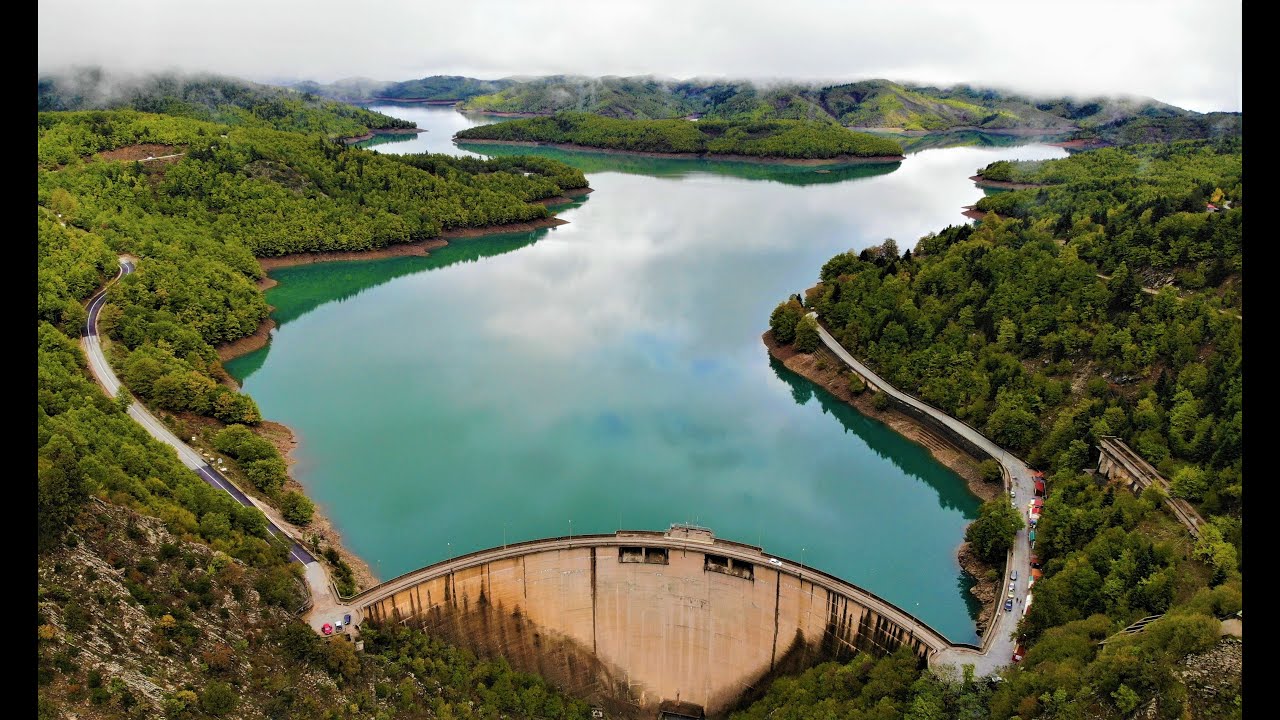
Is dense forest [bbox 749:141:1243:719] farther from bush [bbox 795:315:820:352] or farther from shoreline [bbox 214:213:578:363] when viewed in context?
shoreline [bbox 214:213:578:363]

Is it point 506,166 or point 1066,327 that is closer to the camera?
point 1066,327

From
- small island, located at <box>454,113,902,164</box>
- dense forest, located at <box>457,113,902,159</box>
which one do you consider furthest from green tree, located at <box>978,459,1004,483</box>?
dense forest, located at <box>457,113,902,159</box>

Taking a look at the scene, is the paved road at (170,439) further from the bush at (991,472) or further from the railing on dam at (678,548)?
the bush at (991,472)

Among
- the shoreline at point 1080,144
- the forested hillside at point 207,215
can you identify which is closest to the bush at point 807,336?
the forested hillside at point 207,215

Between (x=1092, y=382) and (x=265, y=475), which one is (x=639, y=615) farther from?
(x=1092, y=382)

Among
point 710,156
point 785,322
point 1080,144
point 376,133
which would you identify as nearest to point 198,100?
point 376,133
